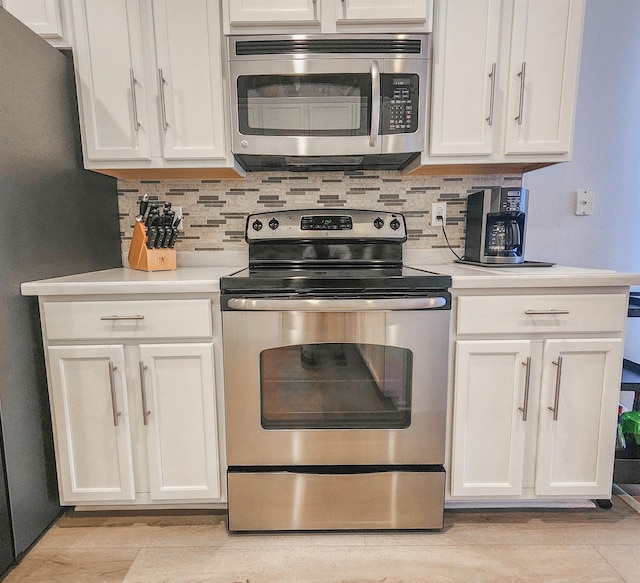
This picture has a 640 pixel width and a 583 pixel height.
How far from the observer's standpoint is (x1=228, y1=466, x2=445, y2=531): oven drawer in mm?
1356

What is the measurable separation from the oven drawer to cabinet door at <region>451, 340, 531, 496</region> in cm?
12

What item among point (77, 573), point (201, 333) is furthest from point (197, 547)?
point (201, 333)

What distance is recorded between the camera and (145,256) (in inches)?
61.9

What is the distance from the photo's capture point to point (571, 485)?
1.39 meters

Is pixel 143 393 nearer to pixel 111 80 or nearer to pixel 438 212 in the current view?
pixel 111 80

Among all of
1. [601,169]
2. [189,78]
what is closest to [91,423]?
[189,78]

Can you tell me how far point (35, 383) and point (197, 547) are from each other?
30.9 inches

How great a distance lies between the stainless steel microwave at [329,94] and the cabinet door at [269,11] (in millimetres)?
55

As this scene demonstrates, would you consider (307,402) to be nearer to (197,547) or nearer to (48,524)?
(197,547)

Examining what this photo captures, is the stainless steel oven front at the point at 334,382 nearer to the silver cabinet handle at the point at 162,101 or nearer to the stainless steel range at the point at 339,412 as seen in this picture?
the stainless steel range at the point at 339,412

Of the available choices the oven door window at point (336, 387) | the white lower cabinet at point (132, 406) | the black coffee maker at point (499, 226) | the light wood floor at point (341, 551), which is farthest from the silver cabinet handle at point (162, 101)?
the light wood floor at point (341, 551)

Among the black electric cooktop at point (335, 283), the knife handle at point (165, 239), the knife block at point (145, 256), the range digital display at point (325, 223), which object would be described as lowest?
the black electric cooktop at point (335, 283)

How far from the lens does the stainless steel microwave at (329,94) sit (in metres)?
1.44

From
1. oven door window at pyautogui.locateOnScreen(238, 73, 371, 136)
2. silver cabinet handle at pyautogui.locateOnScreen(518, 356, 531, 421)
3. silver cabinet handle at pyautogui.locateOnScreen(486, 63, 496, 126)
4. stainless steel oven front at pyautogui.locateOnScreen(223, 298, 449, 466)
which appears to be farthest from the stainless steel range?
silver cabinet handle at pyautogui.locateOnScreen(486, 63, 496, 126)
